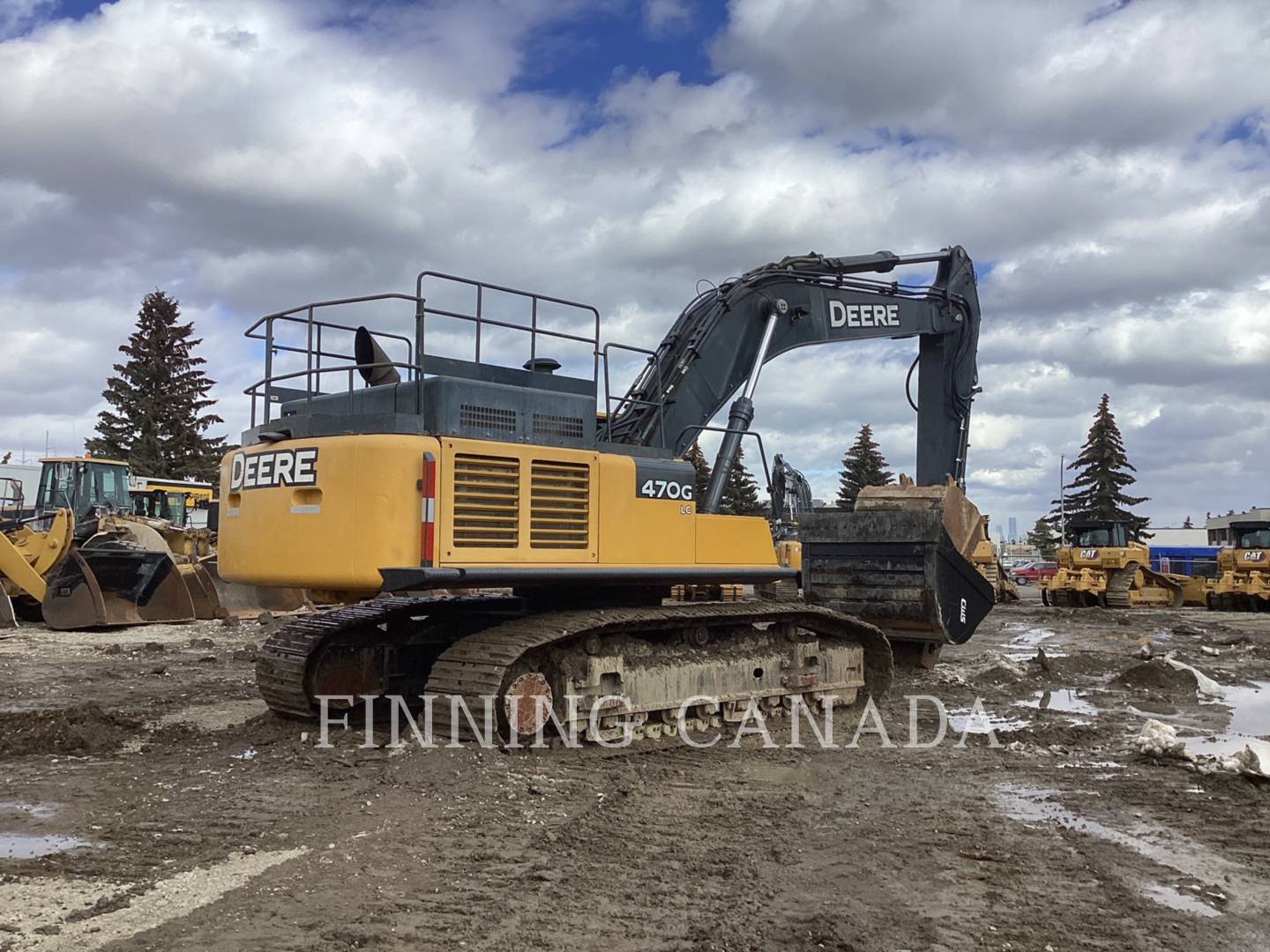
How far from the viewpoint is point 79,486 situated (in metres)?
21.2

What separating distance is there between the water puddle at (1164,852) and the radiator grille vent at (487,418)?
3686 mm

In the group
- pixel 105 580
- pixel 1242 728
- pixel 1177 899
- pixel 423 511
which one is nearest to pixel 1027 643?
pixel 1242 728

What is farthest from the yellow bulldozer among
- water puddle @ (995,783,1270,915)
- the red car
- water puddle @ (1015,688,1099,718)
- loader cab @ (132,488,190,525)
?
the red car

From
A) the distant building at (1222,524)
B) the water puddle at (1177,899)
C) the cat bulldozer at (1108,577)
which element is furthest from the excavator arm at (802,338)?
the distant building at (1222,524)

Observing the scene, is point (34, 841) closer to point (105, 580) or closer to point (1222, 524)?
point (105, 580)

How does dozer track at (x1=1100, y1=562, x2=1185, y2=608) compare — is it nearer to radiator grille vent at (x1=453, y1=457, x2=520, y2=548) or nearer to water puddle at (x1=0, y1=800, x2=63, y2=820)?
radiator grille vent at (x1=453, y1=457, x2=520, y2=548)

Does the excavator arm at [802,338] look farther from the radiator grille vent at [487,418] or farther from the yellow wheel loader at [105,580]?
the yellow wheel loader at [105,580]

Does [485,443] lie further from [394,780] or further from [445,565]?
[394,780]

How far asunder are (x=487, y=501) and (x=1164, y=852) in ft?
13.3

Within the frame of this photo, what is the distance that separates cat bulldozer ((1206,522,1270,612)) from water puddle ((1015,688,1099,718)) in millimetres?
17984

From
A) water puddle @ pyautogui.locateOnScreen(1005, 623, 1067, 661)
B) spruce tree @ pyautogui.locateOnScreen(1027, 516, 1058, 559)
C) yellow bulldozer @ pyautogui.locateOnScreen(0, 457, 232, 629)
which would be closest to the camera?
water puddle @ pyautogui.locateOnScreen(1005, 623, 1067, 661)

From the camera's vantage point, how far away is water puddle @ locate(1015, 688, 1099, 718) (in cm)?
961

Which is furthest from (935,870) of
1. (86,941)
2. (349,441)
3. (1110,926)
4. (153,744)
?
(153,744)

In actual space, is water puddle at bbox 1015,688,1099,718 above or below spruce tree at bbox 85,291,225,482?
below
